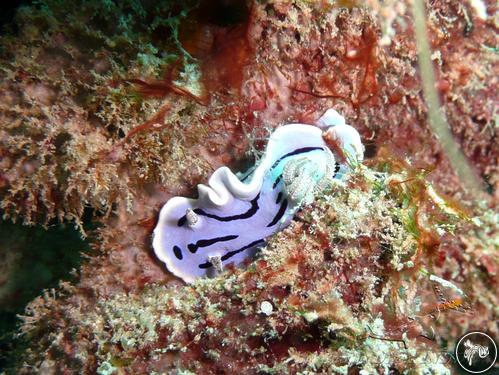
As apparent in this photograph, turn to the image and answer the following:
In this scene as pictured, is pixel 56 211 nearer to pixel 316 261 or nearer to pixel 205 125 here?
pixel 205 125

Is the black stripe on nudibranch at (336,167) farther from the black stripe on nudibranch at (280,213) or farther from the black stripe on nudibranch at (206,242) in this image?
the black stripe on nudibranch at (206,242)

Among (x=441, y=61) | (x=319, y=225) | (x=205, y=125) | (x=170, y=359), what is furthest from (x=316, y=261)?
(x=441, y=61)

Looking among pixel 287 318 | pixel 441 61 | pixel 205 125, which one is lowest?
pixel 287 318

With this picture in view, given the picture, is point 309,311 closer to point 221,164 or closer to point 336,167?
point 336,167

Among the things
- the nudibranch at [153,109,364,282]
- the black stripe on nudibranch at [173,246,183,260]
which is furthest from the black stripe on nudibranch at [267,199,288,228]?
the black stripe on nudibranch at [173,246,183,260]

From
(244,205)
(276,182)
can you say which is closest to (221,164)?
(244,205)

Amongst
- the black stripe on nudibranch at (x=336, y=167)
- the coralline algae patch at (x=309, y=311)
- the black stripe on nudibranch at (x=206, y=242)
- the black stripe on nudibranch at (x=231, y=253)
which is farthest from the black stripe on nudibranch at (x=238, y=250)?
the black stripe on nudibranch at (x=336, y=167)

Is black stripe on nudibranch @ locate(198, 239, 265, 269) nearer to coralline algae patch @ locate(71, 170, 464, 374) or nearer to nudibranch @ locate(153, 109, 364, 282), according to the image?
nudibranch @ locate(153, 109, 364, 282)
